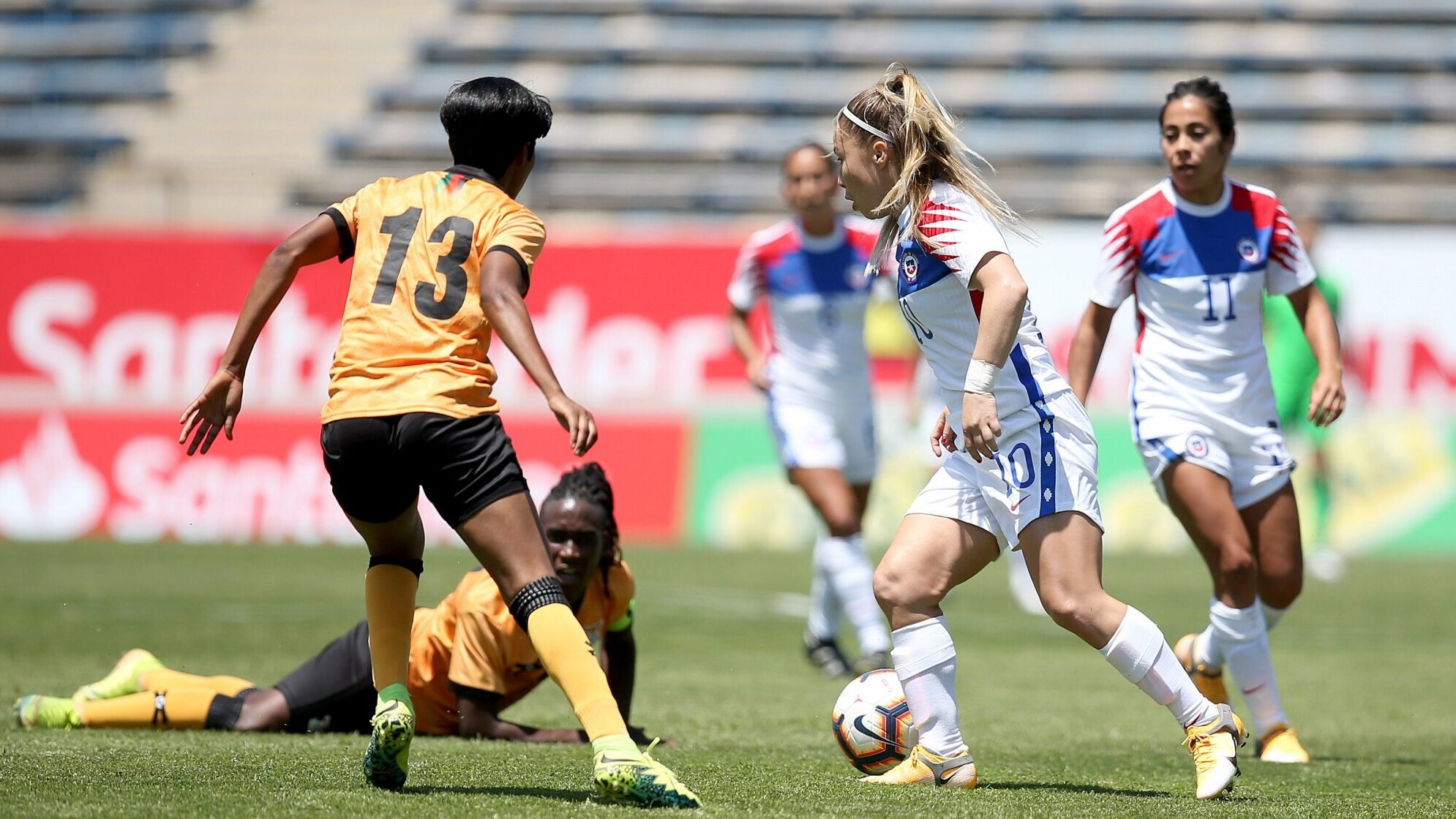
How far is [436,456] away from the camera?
13.9 ft

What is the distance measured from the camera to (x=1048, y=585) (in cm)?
461

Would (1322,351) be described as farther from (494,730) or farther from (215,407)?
(215,407)

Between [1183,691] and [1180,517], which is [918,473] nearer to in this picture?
[1180,517]

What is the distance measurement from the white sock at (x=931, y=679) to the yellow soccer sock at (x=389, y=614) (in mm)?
1371

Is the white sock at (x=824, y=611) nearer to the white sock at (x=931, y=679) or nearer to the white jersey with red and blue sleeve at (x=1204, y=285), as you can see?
the white jersey with red and blue sleeve at (x=1204, y=285)

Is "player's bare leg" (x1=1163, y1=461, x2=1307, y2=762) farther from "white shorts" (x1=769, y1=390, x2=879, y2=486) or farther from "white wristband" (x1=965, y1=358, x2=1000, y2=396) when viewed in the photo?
"white shorts" (x1=769, y1=390, x2=879, y2=486)

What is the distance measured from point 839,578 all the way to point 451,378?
14.7 feet

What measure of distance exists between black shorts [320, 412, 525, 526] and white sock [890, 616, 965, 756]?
1.29 meters

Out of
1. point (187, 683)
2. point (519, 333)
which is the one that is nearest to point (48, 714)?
point (187, 683)

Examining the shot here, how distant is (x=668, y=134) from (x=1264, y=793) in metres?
20.7

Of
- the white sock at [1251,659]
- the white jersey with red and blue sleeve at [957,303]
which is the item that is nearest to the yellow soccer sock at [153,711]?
the white jersey with red and blue sleeve at [957,303]

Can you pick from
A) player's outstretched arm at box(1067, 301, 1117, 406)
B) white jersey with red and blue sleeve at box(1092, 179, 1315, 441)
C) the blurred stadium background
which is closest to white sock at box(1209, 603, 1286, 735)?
white jersey with red and blue sleeve at box(1092, 179, 1315, 441)

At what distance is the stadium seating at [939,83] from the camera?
76.8 feet

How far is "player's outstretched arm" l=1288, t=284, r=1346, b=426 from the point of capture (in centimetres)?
586
